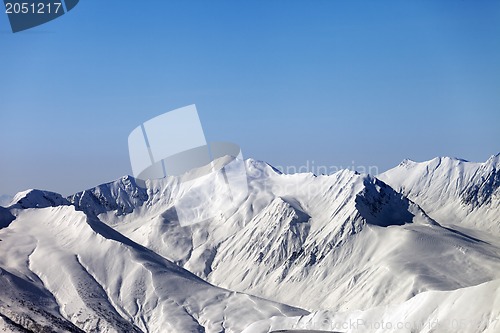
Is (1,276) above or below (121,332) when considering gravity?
above

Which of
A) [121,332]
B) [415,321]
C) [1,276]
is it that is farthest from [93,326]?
[415,321]

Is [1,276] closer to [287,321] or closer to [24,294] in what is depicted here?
[24,294]

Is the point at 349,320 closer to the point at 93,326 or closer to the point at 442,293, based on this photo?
the point at 442,293

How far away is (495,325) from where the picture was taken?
12506 cm

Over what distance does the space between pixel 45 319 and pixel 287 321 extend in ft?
173

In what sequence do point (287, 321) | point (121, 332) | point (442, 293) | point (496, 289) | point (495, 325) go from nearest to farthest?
point (495, 325) → point (496, 289) → point (442, 293) → point (287, 321) → point (121, 332)

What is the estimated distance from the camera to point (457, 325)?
436 ft

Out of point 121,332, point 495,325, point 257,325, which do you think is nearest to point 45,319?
point 121,332

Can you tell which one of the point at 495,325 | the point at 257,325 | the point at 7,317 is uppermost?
the point at 7,317

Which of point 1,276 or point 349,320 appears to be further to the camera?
point 1,276

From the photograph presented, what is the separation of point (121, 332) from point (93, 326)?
26.0 ft

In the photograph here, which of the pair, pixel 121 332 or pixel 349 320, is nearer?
pixel 349 320

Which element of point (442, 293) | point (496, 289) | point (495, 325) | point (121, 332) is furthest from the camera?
point (121, 332)

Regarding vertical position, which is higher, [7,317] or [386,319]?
[7,317]
